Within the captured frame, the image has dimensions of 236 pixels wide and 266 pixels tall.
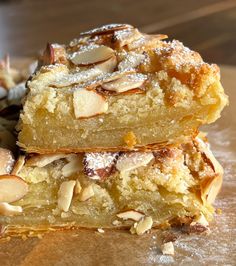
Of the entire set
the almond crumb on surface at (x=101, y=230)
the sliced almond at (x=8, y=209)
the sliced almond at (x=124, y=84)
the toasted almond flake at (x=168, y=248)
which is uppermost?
the sliced almond at (x=124, y=84)

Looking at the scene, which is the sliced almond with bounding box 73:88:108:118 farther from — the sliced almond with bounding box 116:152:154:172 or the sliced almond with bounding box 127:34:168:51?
the sliced almond with bounding box 127:34:168:51

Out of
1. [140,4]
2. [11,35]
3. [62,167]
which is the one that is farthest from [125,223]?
[140,4]

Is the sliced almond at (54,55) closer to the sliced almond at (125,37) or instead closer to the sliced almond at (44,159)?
the sliced almond at (125,37)

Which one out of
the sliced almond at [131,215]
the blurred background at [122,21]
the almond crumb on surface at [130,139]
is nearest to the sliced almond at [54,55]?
the almond crumb on surface at [130,139]

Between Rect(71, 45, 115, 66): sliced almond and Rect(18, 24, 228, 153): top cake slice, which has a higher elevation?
Rect(71, 45, 115, 66): sliced almond

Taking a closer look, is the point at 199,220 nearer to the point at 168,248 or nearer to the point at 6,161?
the point at 168,248

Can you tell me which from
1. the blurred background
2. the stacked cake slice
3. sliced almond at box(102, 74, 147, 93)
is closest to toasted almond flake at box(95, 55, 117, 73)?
the stacked cake slice

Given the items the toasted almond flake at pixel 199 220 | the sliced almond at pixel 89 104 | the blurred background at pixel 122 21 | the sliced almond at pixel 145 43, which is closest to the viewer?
the sliced almond at pixel 89 104
